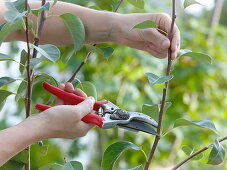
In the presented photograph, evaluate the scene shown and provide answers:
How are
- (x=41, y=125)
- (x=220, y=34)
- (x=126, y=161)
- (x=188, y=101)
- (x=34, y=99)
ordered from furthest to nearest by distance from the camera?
(x=220, y=34) < (x=188, y=101) < (x=126, y=161) < (x=34, y=99) < (x=41, y=125)

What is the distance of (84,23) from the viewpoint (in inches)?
42.1

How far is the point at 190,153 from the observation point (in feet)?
3.44

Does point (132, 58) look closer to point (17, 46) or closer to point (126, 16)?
point (17, 46)

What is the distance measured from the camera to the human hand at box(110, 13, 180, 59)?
3.10 feet

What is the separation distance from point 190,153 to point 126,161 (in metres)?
1.53

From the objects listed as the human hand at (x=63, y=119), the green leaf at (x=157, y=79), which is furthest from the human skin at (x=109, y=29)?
the human hand at (x=63, y=119)

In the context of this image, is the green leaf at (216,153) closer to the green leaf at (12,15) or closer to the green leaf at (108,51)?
the green leaf at (108,51)

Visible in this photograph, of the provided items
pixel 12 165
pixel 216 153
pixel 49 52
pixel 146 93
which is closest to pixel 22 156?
pixel 12 165

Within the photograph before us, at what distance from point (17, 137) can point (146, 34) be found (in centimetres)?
34

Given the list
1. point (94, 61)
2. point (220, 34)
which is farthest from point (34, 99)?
point (220, 34)

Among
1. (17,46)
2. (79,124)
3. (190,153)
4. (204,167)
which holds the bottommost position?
(204,167)

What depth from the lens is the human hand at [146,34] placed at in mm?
944

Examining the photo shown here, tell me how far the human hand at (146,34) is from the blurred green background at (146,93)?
1206 mm

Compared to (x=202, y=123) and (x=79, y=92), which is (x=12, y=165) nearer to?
(x=79, y=92)
